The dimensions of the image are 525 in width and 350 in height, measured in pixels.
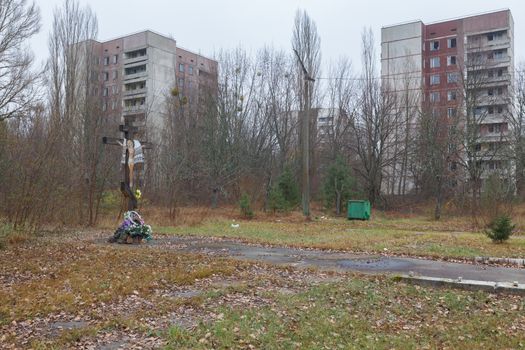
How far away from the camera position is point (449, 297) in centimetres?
716

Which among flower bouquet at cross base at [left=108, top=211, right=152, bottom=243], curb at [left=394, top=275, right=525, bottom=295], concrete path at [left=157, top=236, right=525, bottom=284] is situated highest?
flower bouquet at cross base at [left=108, top=211, right=152, bottom=243]

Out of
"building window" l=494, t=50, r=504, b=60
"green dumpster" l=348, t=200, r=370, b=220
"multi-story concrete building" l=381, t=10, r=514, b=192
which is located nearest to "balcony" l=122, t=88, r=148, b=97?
"multi-story concrete building" l=381, t=10, r=514, b=192

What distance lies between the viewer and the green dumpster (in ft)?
86.4

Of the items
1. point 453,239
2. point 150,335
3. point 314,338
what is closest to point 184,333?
point 150,335

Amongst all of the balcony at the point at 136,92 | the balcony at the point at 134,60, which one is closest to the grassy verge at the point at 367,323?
the balcony at the point at 136,92

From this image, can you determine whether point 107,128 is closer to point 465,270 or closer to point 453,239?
point 453,239

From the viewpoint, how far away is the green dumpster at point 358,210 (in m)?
26.3

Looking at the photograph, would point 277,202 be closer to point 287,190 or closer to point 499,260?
point 287,190

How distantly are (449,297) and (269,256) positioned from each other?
17.4ft

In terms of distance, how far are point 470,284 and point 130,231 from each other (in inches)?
385

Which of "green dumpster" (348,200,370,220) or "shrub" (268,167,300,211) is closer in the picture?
"green dumpster" (348,200,370,220)

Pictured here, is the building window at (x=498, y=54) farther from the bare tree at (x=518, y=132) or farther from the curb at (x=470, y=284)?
the curb at (x=470, y=284)

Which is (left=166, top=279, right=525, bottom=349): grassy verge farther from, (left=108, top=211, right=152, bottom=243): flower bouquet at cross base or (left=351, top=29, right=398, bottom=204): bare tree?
(left=351, top=29, right=398, bottom=204): bare tree

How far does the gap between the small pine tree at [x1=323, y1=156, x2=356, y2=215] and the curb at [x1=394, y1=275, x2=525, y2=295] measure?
22.2 meters
